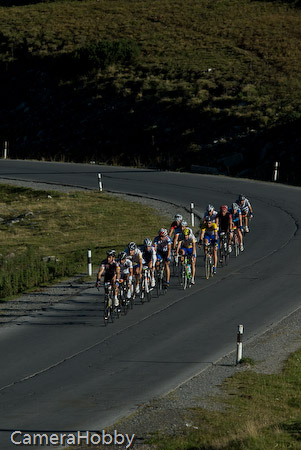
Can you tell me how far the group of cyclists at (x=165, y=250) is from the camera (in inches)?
789

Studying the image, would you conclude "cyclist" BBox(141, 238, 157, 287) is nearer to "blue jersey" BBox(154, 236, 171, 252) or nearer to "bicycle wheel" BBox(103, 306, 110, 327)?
"blue jersey" BBox(154, 236, 171, 252)

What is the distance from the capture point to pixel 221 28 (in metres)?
75.1

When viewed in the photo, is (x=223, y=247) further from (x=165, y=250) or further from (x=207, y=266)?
(x=165, y=250)

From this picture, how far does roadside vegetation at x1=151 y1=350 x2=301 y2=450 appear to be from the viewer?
1189cm

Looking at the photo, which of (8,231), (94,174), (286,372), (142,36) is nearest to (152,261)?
(286,372)

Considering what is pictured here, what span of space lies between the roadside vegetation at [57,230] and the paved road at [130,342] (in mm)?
3503

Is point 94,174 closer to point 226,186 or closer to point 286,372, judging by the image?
point 226,186

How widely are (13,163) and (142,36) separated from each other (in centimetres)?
2510

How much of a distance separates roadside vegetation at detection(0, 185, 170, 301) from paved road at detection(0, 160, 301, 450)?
11.5ft

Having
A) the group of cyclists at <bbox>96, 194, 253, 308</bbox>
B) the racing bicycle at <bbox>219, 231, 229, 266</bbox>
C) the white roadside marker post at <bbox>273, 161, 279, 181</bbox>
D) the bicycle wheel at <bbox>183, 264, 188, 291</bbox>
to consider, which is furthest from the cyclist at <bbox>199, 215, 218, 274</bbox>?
the white roadside marker post at <bbox>273, 161, 279, 181</bbox>

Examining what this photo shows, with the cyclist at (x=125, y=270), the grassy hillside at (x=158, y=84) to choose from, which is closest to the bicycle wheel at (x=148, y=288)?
the cyclist at (x=125, y=270)

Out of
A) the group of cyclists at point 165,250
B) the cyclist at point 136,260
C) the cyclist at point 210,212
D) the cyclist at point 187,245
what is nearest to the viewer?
the group of cyclists at point 165,250

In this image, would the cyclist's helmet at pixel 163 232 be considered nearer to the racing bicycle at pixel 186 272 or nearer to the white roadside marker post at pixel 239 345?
the racing bicycle at pixel 186 272

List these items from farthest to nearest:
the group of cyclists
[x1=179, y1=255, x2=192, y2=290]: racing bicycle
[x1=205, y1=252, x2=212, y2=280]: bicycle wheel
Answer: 1. [x1=205, y1=252, x2=212, y2=280]: bicycle wheel
2. [x1=179, y1=255, x2=192, y2=290]: racing bicycle
3. the group of cyclists
